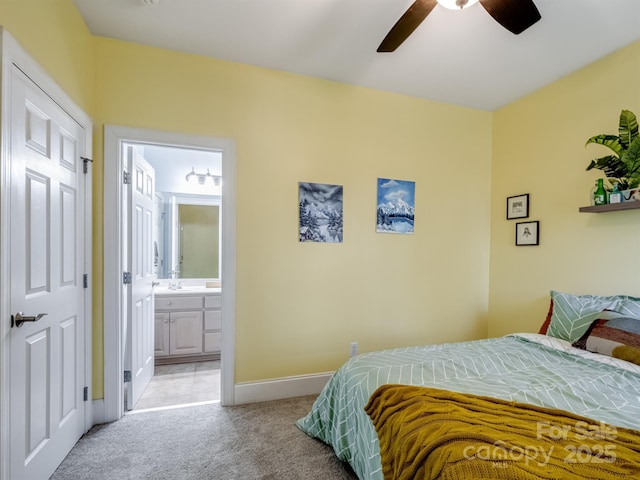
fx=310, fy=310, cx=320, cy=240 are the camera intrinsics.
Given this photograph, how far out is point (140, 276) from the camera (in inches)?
103

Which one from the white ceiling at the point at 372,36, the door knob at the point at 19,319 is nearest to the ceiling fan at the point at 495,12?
the white ceiling at the point at 372,36

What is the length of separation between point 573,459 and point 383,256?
2036 mm

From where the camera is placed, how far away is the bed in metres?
1.31

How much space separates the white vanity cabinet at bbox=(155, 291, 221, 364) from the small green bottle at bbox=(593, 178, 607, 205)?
11.8ft

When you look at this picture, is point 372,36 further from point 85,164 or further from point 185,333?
point 185,333

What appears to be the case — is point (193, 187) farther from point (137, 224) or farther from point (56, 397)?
point (56, 397)

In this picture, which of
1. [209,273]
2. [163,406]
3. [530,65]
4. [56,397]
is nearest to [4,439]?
[56,397]

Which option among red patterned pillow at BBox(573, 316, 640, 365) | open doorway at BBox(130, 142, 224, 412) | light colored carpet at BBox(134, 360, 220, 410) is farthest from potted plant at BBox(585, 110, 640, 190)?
light colored carpet at BBox(134, 360, 220, 410)

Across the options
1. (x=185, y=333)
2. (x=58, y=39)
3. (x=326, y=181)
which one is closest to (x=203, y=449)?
(x=185, y=333)

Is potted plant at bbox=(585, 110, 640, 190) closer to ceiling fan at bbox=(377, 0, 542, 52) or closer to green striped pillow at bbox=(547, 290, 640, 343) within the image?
green striped pillow at bbox=(547, 290, 640, 343)

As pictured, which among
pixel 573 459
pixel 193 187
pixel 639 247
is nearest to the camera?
pixel 573 459

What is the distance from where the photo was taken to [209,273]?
414 centimetres

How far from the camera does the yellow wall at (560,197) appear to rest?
2.23 meters

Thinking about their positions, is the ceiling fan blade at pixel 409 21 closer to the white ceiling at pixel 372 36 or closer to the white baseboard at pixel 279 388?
the white ceiling at pixel 372 36
